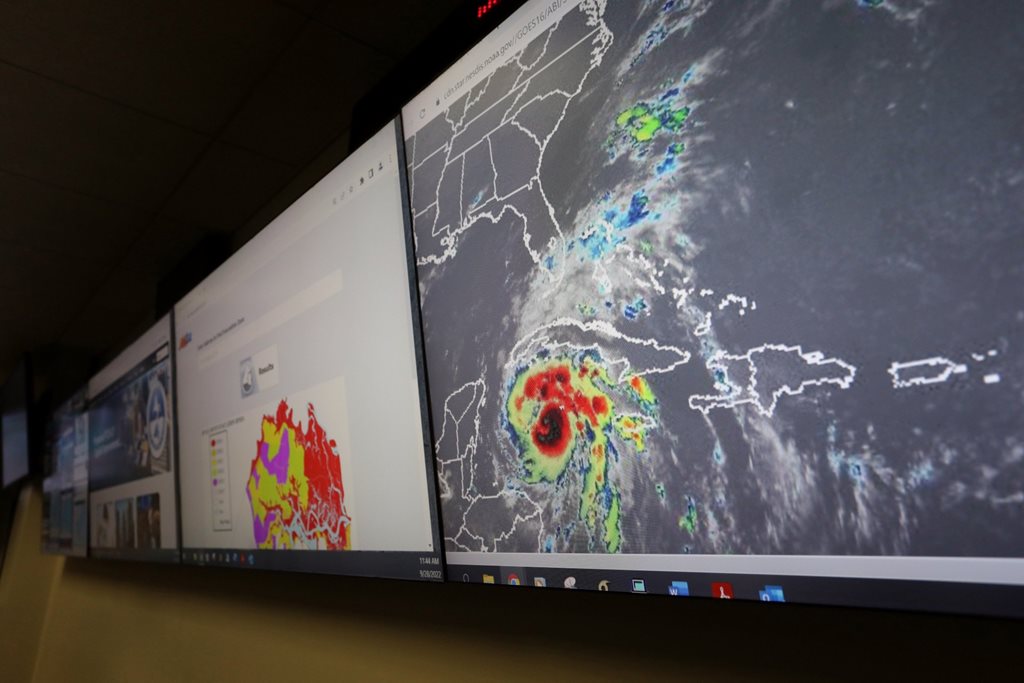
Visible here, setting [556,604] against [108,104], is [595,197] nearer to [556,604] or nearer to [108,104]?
[556,604]

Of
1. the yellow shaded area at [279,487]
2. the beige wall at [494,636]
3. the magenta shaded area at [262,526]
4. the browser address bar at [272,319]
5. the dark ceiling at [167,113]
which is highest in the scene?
the dark ceiling at [167,113]

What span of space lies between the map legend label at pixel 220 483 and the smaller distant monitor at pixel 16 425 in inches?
97.9

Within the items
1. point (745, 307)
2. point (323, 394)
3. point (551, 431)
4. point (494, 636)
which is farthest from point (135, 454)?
point (745, 307)

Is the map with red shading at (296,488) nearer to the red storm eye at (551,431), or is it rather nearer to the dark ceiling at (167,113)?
the red storm eye at (551,431)

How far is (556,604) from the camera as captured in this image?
3.37ft

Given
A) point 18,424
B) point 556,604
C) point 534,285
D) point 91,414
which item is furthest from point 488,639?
point 18,424

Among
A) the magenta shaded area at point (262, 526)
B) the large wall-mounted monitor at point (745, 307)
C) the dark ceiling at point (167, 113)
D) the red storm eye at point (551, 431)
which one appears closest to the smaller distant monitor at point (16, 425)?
the dark ceiling at point (167, 113)

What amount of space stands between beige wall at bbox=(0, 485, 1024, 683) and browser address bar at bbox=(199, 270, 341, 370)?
0.63m

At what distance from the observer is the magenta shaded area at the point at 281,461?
4.64 feet

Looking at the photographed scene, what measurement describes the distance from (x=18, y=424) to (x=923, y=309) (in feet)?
14.7

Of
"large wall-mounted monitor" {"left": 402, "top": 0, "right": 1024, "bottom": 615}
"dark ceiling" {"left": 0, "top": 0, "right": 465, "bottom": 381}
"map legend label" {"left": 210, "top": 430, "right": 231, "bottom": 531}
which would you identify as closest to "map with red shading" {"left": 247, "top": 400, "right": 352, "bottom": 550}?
"map legend label" {"left": 210, "top": 430, "right": 231, "bottom": 531}

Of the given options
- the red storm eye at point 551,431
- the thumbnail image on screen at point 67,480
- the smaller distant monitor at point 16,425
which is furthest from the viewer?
the smaller distant monitor at point 16,425

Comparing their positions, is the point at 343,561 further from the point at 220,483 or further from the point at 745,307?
the point at 745,307

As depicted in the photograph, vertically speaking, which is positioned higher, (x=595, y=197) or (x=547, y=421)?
(x=595, y=197)
